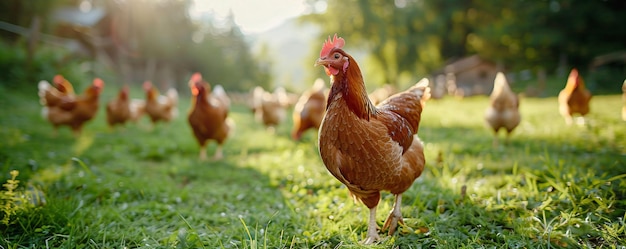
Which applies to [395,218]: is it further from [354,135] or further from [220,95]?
[220,95]

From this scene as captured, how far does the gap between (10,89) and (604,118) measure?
665 inches

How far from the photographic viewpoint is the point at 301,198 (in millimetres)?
3691

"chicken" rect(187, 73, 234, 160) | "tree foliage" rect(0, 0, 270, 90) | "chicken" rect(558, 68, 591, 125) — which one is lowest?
"chicken" rect(558, 68, 591, 125)

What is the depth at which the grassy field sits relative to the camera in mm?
2469

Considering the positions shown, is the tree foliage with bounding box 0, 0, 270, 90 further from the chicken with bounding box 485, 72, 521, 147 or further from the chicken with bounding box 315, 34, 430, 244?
the chicken with bounding box 315, 34, 430, 244

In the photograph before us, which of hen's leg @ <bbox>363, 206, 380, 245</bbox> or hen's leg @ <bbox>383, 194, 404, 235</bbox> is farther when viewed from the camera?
hen's leg @ <bbox>383, 194, 404, 235</bbox>

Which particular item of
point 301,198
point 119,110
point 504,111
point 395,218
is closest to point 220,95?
point 119,110

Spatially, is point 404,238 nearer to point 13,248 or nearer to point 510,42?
point 13,248

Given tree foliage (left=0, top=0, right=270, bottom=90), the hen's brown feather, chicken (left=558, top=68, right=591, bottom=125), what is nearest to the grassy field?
the hen's brown feather

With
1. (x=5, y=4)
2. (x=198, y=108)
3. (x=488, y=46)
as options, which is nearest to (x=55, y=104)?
(x=198, y=108)

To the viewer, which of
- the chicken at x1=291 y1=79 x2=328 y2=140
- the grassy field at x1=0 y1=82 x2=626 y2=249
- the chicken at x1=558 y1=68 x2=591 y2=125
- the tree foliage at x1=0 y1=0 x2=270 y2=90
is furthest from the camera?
the tree foliage at x1=0 y1=0 x2=270 y2=90

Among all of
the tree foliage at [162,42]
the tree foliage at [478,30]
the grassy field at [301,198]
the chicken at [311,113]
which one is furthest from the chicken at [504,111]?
the tree foliage at [478,30]

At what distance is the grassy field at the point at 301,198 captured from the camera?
247 centimetres

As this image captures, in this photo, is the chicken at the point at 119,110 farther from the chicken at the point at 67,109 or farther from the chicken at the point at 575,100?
the chicken at the point at 575,100
